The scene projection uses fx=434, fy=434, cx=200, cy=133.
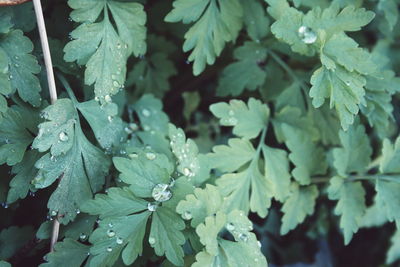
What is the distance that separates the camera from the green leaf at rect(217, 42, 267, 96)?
1.97m

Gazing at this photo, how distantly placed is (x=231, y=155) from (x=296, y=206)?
38 cm

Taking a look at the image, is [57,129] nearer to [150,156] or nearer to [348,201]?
[150,156]

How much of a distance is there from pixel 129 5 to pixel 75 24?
0.22 meters

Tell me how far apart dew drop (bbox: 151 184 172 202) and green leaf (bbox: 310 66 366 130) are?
1.94 ft

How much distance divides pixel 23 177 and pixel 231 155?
0.80 metres

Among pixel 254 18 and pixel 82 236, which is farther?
pixel 254 18

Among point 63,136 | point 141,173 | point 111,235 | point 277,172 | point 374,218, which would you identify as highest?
point 63,136

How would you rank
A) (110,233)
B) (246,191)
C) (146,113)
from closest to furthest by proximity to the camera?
(110,233) → (246,191) → (146,113)

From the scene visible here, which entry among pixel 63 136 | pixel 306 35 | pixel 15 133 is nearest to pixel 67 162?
pixel 63 136

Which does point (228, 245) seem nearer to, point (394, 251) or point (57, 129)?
point (57, 129)

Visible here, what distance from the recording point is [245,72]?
6.49 feet

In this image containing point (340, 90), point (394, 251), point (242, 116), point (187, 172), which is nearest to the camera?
point (340, 90)

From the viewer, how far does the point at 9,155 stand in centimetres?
146

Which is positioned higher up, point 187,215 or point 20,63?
point 20,63
